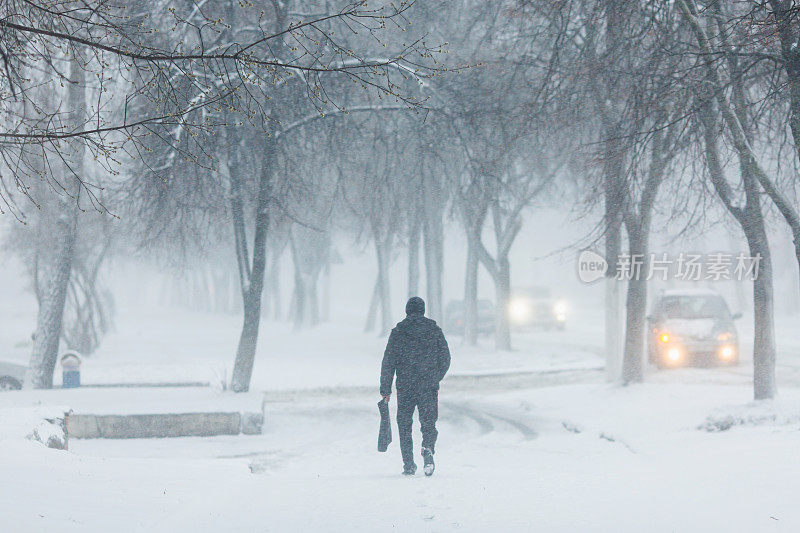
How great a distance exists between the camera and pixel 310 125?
16.2 meters

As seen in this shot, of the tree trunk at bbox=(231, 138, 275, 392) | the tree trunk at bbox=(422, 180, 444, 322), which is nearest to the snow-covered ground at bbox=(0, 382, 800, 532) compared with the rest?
the tree trunk at bbox=(231, 138, 275, 392)

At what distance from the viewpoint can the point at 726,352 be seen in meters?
20.5

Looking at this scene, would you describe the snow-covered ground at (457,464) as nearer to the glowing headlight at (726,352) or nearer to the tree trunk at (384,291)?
the glowing headlight at (726,352)

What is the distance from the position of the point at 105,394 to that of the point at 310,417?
12.1 ft

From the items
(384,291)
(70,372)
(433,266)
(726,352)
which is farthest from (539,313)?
(70,372)

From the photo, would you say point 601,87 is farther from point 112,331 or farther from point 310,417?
point 112,331

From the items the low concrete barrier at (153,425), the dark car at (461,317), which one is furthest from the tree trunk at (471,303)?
the low concrete barrier at (153,425)

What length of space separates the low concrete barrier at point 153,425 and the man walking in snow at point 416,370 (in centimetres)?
505


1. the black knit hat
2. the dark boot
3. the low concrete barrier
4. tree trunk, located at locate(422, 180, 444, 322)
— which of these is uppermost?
tree trunk, located at locate(422, 180, 444, 322)

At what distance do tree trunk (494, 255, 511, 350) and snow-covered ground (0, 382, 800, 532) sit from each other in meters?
12.0

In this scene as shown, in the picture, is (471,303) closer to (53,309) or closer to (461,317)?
(461,317)

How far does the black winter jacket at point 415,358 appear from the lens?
9328 mm

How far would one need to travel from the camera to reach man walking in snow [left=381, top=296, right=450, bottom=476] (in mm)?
9336

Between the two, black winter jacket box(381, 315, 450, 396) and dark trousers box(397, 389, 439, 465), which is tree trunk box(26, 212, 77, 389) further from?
dark trousers box(397, 389, 439, 465)
